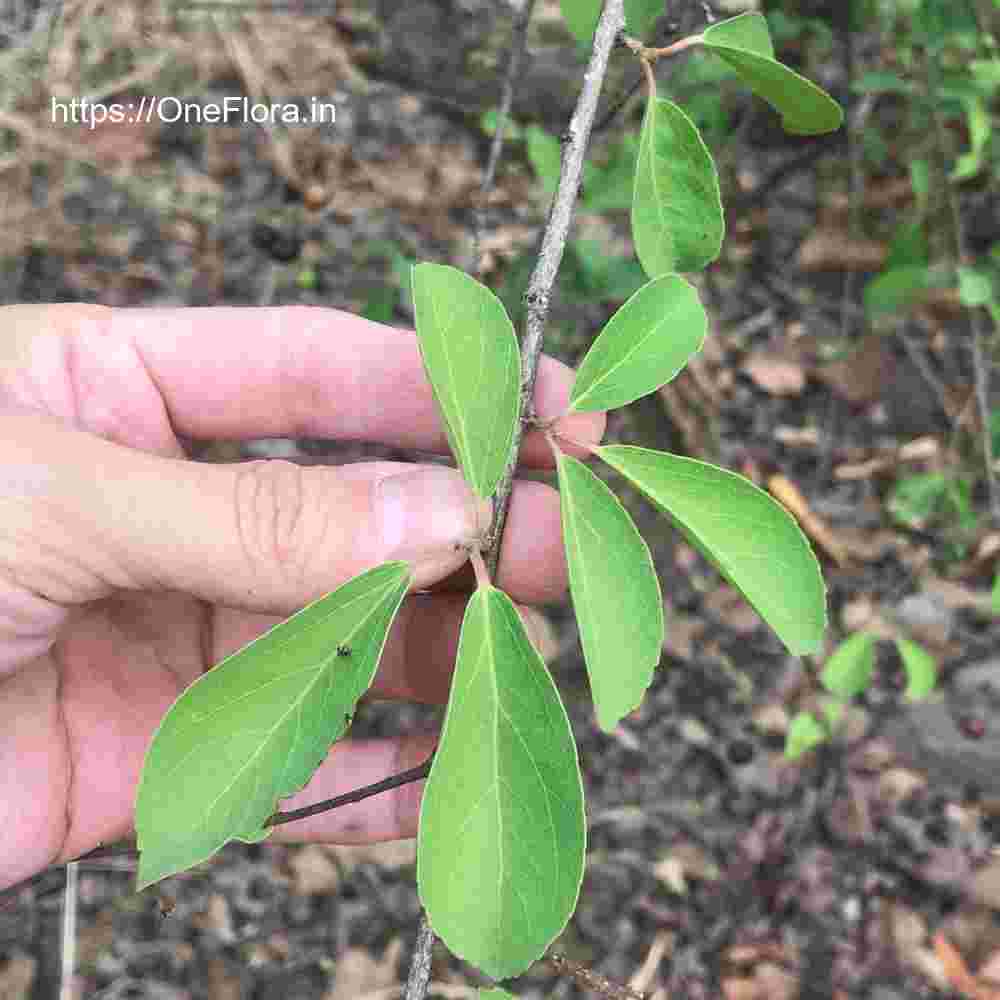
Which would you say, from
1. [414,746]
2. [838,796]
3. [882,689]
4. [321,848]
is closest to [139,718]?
[414,746]

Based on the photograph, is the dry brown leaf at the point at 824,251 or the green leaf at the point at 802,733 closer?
the green leaf at the point at 802,733

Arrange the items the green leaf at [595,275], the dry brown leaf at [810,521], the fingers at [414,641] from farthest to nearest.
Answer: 1. the dry brown leaf at [810,521]
2. the green leaf at [595,275]
3. the fingers at [414,641]

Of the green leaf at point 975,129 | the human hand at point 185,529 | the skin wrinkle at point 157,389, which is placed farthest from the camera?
the green leaf at point 975,129

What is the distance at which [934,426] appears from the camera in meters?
3.63

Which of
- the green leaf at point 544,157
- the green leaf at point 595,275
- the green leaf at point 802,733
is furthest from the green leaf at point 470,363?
the green leaf at point 802,733

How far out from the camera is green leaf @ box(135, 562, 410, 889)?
1010 millimetres

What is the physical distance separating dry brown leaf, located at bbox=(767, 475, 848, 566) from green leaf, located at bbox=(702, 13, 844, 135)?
216 cm

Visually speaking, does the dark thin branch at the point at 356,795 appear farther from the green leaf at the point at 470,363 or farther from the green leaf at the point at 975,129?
the green leaf at the point at 975,129

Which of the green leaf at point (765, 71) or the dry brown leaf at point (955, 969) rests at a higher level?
the green leaf at point (765, 71)

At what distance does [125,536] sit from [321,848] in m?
1.82

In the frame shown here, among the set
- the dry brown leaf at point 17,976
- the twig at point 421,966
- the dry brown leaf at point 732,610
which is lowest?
the dry brown leaf at point 17,976

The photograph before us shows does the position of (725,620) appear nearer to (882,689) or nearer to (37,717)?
(882,689)

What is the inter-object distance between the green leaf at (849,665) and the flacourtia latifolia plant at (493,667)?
141cm

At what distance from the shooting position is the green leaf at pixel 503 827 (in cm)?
97
